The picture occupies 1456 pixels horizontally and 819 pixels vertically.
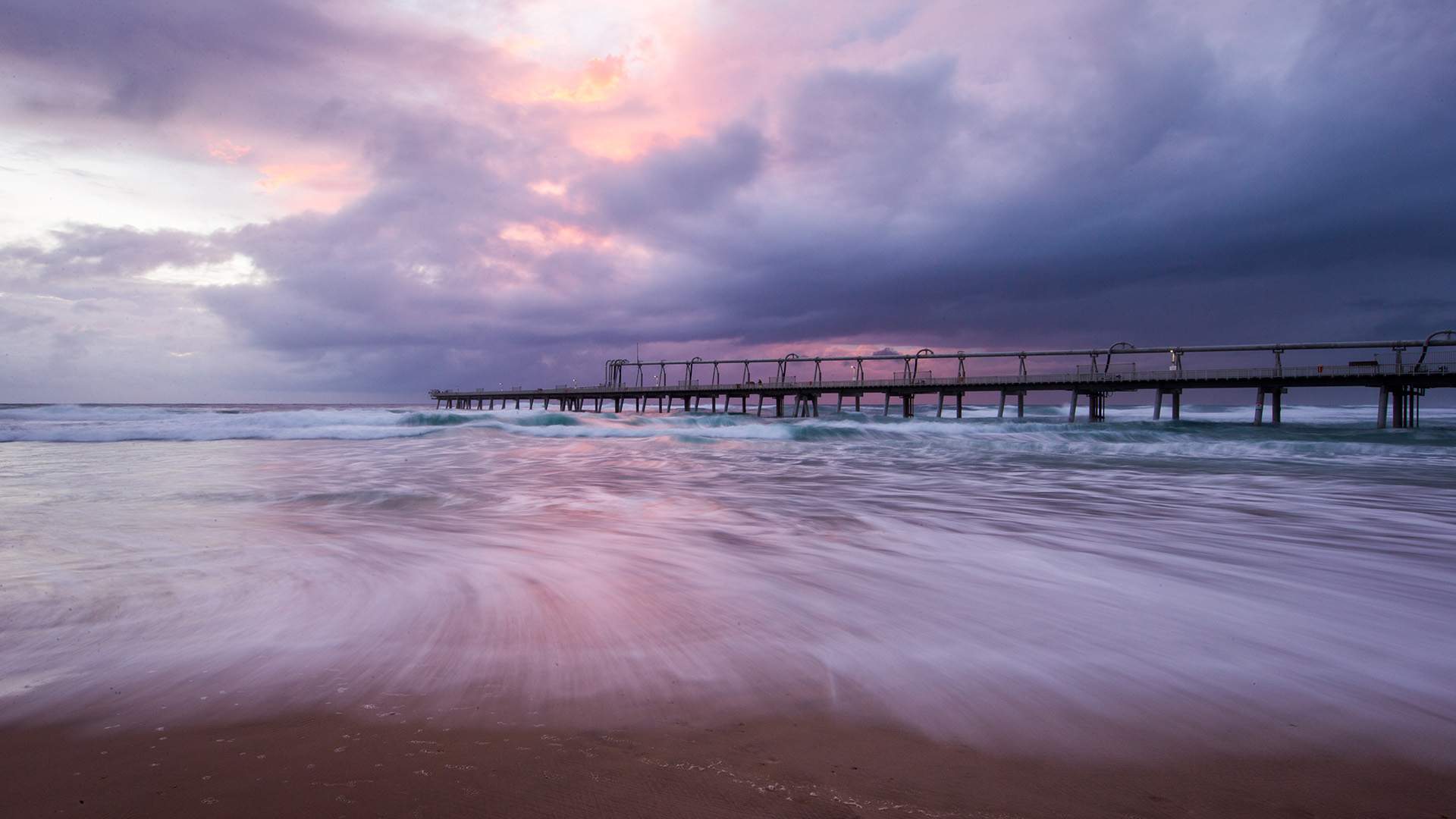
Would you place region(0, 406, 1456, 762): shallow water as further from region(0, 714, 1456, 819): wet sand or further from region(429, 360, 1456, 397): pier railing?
region(429, 360, 1456, 397): pier railing

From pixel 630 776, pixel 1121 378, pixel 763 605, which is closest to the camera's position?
pixel 630 776

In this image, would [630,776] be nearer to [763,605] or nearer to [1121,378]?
[763,605]

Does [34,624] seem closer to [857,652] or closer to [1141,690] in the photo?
[857,652]

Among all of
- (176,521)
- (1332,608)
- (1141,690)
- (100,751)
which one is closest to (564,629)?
(100,751)

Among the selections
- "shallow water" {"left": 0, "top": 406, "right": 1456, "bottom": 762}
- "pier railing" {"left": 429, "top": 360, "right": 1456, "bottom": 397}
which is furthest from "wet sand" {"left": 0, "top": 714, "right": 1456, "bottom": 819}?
"pier railing" {"left": 429, "top": 360, "right": 1456, "bottom": 397}

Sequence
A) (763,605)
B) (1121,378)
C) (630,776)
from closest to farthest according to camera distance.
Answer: (630,776) < (763,605) < (1121,378)

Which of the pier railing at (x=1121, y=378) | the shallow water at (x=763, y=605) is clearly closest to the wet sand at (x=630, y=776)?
the shallow water at (x=763, y=605)

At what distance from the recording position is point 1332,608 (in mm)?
3758

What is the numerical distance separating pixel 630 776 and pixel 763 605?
1.91m

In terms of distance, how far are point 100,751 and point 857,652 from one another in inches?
102

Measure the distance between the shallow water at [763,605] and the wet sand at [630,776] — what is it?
0.62 ft

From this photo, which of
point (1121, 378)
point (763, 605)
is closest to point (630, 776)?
point (763, 605)

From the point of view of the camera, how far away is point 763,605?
362 cm

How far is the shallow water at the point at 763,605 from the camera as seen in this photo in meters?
2.35
